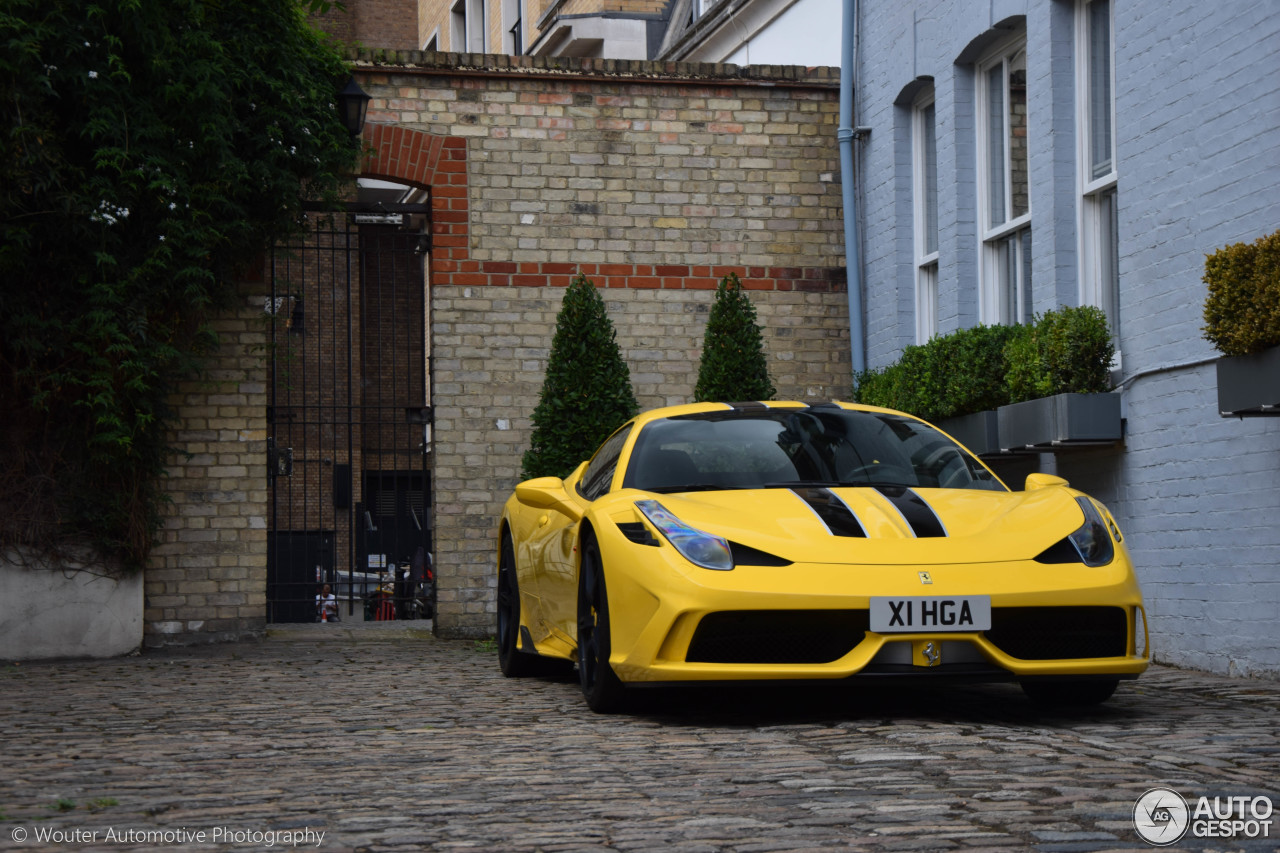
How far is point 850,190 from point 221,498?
230 inches

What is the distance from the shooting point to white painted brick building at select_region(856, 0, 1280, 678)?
25.7 ft

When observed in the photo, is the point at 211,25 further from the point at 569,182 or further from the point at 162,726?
the point at 162,726

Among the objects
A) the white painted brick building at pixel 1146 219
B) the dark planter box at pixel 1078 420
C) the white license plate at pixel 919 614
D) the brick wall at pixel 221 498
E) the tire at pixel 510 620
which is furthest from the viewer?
the brick wall at pixel 221 498

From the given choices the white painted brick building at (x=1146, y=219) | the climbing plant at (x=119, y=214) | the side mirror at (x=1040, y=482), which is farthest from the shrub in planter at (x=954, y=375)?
the climbing plant at (x=119, y=214)

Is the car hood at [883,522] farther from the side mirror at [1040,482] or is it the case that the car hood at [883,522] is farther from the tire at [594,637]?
the tire at [594,637]

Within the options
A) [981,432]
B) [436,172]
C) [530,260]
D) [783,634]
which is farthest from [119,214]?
[783,634]

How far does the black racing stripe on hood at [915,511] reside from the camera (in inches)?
235

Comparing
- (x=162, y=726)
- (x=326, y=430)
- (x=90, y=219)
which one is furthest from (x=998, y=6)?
(x=326, y=430)

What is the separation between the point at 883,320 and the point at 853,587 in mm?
7805

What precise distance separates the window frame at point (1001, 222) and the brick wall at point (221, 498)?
5.61 metres

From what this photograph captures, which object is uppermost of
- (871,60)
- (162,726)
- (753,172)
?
(871,60)

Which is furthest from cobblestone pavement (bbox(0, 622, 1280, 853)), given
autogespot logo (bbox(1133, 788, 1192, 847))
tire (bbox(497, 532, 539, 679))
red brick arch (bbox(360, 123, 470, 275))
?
red brick arch (bbox(360, 123, 470, 275))

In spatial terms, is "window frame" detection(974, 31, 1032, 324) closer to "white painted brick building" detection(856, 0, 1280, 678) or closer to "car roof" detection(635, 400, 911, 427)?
"white painted brick building" detection(856, 0, 1280, 678)

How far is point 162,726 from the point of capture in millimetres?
6312
